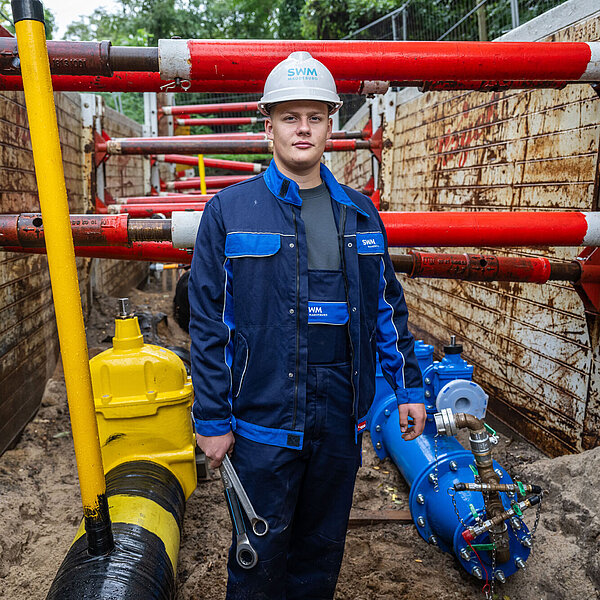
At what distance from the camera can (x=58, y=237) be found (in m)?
1.38

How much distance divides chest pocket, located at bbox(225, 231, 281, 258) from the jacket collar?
0.15 m

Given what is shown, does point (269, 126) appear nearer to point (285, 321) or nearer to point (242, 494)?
point (285, 321)

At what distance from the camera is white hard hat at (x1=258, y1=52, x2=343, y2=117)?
166cm

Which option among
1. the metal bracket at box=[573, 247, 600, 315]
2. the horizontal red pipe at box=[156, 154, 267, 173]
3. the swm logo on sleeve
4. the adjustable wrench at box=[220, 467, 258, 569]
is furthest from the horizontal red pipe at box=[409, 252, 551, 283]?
the horizontal red pipe at box=[156, 154, 267, 173]

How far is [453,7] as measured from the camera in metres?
10.4

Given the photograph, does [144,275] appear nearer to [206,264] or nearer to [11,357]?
[11,357]

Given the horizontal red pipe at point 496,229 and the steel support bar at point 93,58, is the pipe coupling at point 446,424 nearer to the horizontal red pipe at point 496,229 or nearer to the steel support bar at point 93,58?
the horizontal red pipe at point 496,229

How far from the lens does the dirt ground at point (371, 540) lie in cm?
223

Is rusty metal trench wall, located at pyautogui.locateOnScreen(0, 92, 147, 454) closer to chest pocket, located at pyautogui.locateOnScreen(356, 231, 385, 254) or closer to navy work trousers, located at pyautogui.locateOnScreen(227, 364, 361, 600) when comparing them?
navy work trousers, located at pyautogui.locateOnScreen(227, 364, 361, 600)

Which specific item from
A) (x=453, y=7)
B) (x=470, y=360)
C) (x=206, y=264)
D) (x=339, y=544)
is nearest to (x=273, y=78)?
(x=206, y=264)

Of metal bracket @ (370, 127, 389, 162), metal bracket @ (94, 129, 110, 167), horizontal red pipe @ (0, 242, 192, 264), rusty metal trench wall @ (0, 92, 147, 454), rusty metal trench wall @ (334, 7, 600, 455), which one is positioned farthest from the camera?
metal bracket @ (370, 127, 389, 162)

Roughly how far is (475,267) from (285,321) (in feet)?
3.78

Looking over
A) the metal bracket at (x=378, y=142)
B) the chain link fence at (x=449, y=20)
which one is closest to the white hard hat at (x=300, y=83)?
the metal bracket at (x=378, y=142)

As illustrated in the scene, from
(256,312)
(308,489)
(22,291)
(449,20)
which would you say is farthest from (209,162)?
(449,20)
